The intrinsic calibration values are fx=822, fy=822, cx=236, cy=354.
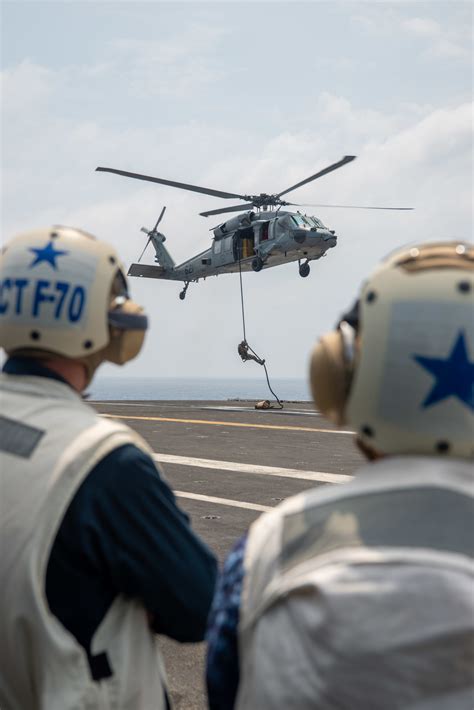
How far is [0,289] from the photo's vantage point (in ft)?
7.98

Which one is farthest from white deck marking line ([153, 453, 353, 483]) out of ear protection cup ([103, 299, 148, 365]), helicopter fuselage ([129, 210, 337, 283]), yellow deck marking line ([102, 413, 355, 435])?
helicopter fuselage ([129, 210, 337, 283])

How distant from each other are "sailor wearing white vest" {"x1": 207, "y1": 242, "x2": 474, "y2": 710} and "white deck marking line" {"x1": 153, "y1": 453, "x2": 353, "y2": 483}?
8.97 meters

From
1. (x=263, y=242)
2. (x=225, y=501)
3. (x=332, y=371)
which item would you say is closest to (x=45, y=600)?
(x=332, y=371)

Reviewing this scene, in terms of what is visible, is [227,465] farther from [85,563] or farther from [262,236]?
[262,236]

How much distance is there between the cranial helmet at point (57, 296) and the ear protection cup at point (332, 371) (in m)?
0.94

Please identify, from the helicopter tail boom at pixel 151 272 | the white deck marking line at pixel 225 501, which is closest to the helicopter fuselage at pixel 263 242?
the helicopter tail boom at pixel 151 272

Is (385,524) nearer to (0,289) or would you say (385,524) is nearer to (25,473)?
(25,473)

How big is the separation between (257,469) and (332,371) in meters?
10.2

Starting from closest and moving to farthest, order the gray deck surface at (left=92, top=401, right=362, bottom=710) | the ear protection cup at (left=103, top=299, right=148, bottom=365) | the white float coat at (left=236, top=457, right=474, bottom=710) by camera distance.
→ the white float coat at (left=236, top=457, right=474, bottom=710)
the ear protection cup at (left=103, top=299, right=148, bottom=365)
the gray deck surface at (left=92, top=401, right=362, bottom=710)

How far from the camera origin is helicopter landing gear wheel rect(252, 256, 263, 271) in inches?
1192

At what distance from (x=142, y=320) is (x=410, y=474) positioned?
127 centimetres

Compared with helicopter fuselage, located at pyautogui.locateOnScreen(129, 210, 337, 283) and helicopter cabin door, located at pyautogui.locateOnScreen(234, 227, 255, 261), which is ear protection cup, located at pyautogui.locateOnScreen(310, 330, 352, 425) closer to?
helicopter fuselage, located at pyautogui.locateOnScreen(129, 210, 337, 283)

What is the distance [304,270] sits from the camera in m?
30.6

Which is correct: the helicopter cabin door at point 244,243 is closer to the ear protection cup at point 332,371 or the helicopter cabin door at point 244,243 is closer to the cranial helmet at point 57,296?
the cranial helmet at point 57,296
